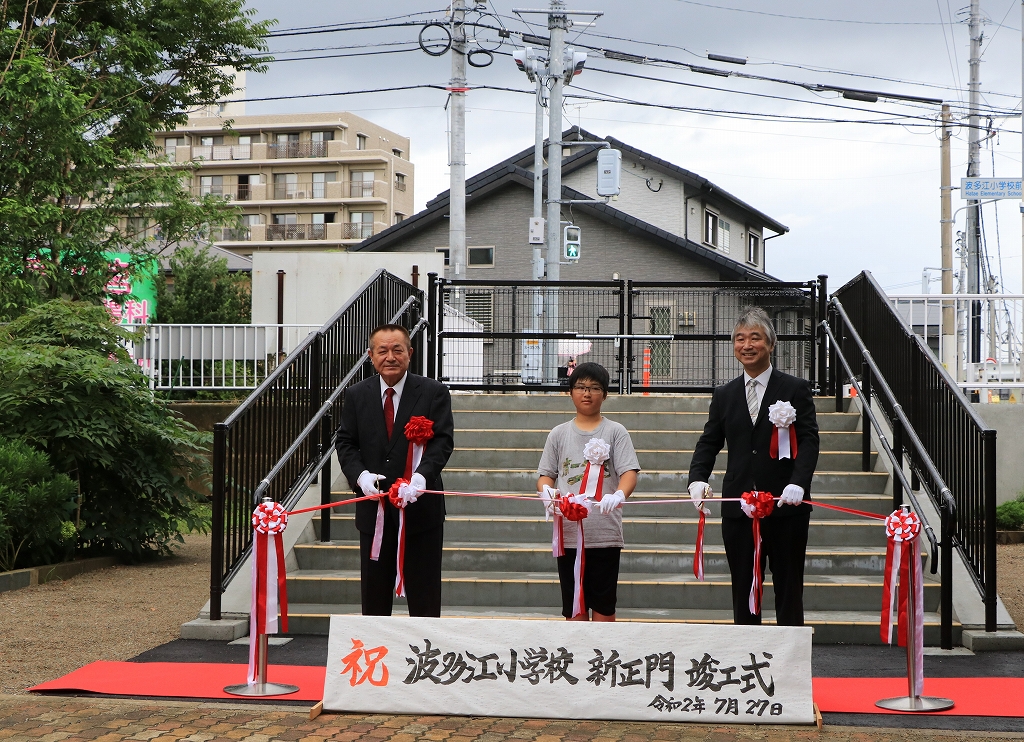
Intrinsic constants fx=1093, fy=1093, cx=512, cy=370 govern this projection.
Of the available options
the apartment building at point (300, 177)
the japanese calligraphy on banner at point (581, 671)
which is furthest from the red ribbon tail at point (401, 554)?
the apartment building at point (300, 177)

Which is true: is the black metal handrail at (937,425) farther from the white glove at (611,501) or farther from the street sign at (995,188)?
the street sign at (995,188)

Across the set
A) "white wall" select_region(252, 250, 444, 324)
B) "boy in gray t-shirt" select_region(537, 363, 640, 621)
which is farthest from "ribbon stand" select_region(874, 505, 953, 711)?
"white wall" select_region(252, 250, 444, 324)

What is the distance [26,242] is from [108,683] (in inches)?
365

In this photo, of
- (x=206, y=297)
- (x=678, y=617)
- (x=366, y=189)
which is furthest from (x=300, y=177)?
(x=678, y=617)

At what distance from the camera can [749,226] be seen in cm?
3956

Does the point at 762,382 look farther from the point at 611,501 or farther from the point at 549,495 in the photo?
the point at 549,495

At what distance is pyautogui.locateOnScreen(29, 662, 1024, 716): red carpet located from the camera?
4891 millimetres

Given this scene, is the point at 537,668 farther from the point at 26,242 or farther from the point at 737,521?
the point at 26,242

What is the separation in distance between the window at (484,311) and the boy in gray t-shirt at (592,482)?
6037mm

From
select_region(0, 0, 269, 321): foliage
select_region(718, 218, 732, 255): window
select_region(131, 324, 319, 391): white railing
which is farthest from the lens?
select_region(718, 218, 732, 255): window

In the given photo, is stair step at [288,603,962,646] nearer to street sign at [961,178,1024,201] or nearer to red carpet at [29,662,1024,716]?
red carpet at [29,662,1024,716]

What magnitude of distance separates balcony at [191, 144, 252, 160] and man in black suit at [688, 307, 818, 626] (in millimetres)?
62272

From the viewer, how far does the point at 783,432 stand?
504 cm

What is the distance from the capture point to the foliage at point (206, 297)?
3478cm
